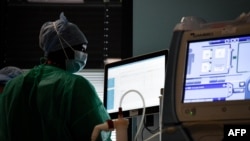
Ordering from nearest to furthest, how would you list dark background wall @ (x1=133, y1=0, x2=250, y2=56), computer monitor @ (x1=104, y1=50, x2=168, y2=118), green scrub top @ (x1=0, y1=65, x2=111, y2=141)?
1. green scrub top @ (x1=0, y1=65, x2=111, y2=141)
2. computer monitor @ (x1=104, y1=50, x2=168, y2=118)
3. dark background wall @ (x1=133, y1=0, x2=250, y2=56)

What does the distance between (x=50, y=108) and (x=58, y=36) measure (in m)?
0.43

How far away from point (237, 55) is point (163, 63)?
0.84 m

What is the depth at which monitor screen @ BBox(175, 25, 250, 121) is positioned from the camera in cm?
140

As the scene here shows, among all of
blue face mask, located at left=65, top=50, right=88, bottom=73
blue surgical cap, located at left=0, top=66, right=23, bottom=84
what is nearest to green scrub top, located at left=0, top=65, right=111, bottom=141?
blue face mask, located at left=65, top=50, right=88, bottom=73

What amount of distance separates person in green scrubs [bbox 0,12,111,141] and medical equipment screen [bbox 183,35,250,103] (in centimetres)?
51

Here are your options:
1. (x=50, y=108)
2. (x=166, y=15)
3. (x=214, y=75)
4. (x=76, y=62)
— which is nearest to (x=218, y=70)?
(x=214, y=75)

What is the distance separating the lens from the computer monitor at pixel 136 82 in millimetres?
2270

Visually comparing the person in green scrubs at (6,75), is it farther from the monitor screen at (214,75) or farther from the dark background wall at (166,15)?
the monitor screen at (214,75)

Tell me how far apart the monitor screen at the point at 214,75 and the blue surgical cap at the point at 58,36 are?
79 centimetres

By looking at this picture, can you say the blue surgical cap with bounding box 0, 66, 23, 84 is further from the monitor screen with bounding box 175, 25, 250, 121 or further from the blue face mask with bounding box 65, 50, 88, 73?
the monitor screen with bounding box 175, 25, 250, 121

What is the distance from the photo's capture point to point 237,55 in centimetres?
144

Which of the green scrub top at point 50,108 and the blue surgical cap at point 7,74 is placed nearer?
the green scrub top at point 50,108

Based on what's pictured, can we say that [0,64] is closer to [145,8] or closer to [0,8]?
[0,8]

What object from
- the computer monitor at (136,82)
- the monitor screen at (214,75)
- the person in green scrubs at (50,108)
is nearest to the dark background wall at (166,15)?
the computer monitor at (136,82)
